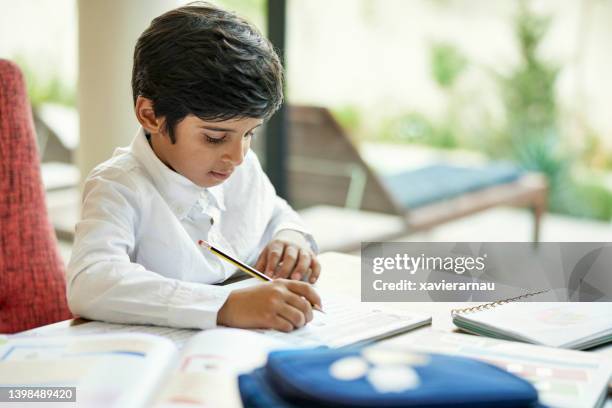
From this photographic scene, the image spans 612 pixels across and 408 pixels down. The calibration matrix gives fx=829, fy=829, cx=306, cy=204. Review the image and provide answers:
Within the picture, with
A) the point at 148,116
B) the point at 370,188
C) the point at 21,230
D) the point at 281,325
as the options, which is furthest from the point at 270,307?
the point at 370,188

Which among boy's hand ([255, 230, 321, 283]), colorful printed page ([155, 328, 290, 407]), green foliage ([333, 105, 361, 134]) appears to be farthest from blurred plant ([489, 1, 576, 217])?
colorful printed page ([155, 328, 290, 407])

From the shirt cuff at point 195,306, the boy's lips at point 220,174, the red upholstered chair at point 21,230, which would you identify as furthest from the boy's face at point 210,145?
the red upholstered chair at point 21,230

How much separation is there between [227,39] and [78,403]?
69cm

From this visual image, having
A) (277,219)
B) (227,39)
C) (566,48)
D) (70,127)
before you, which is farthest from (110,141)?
(566,48)

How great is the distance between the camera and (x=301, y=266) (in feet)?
4.27

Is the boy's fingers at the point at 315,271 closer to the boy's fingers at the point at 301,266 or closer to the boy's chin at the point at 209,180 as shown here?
the boy's fingers at the point at 301,266

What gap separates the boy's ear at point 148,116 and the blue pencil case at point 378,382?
0.66 m

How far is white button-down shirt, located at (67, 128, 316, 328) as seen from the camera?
3.51 ft

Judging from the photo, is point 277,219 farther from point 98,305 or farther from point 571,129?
point 571,129

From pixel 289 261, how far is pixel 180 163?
231 millimetres

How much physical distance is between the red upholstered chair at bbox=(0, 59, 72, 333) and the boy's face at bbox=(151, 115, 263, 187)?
397 millimetres

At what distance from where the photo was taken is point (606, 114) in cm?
449

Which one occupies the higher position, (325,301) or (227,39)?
(227,39)

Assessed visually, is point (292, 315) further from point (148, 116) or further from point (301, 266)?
point (148, 116)
